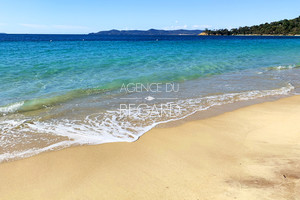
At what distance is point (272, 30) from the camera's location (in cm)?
14250

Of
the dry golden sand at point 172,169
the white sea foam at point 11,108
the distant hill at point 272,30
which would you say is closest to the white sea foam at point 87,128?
the dry golden sand at point 172,169

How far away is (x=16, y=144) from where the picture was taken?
5.11m

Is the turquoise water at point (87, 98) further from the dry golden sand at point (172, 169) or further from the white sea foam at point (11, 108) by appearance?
the dry golden sand at point (172, 169)

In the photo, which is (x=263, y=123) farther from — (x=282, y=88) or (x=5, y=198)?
(x=5, y=198)

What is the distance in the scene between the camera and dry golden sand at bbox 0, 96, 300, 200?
3527 mm

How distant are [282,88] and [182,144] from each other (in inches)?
314

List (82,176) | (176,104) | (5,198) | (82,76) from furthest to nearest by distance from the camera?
(82,76) → (176,104) → (82,176) → (5,198)

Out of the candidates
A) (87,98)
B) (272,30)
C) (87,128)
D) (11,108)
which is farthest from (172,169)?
(272,30)

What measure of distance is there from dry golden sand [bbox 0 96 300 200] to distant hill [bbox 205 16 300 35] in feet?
485

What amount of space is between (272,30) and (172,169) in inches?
6471

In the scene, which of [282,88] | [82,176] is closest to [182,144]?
[82,176]

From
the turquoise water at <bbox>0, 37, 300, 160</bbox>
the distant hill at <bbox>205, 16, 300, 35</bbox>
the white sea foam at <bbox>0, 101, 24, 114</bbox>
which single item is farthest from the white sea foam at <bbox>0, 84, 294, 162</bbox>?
the distant hill at <bbox>205, 16, 300, 35</bbox>

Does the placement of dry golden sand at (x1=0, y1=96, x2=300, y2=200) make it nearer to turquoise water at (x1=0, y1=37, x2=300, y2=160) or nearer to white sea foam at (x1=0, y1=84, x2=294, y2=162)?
white sea foam at (x1=0, y1=84, x2=294, y2=162)

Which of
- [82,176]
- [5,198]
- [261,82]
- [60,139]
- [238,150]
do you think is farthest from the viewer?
[261,82]
